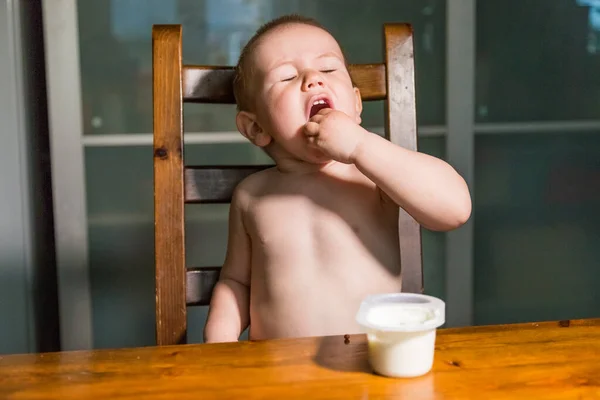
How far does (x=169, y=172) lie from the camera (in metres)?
1.02

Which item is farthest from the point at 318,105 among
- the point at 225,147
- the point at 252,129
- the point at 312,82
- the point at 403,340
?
the point at 225,147

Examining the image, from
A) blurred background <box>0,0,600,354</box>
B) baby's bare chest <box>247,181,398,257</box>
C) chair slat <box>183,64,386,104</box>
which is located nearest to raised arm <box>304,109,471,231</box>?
baby's bare chest <box>247,181,398,257</box>

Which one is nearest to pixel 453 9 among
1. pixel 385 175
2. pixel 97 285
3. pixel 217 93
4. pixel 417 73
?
pixel 417 73

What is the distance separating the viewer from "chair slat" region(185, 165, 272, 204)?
3.56 ft

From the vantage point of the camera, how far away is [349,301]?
97cm

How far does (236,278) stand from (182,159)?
0.20 meters

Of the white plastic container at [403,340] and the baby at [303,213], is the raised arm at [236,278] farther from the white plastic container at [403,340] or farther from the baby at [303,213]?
the white plastic container at [403,340]

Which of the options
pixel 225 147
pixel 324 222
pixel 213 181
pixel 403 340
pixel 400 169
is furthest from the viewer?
pixel 225 147

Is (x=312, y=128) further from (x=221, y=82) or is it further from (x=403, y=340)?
(x=403, y=340)

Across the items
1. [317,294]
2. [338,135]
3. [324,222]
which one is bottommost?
[317,294]

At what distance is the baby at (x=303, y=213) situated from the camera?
972mm

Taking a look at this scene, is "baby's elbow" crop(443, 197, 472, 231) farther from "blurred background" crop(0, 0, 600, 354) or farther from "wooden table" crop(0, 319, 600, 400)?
"blurred background" crop(0, 0, 600, 354)

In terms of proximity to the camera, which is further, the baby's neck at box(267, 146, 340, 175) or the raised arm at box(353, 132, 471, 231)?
the baby's neck at box(267, 146, 340, 175)

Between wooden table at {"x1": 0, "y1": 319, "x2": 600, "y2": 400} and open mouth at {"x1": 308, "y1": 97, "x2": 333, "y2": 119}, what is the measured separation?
0.37 m
